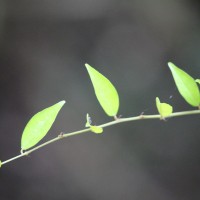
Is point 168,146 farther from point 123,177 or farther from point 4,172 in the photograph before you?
point 4,172

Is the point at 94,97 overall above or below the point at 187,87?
above

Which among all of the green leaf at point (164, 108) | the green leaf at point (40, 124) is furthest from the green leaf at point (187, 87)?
the green leaf at point (40, 124)

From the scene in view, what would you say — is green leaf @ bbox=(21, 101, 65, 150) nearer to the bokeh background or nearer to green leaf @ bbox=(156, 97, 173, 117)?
green leaf @ bbox=(156, 97, 173, 117)

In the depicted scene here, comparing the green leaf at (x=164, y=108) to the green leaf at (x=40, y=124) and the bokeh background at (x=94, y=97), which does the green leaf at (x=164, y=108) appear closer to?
the green leaf at (x=40, y=124)

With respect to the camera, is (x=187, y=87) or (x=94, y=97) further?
(x=94, y=97)

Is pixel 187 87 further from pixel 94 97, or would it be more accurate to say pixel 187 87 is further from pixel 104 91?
pixel 94 97

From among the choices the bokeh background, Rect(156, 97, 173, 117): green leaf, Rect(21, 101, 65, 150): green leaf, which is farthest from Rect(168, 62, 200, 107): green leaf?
the bokeh background

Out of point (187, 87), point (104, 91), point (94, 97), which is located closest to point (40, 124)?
point (104, 91)
